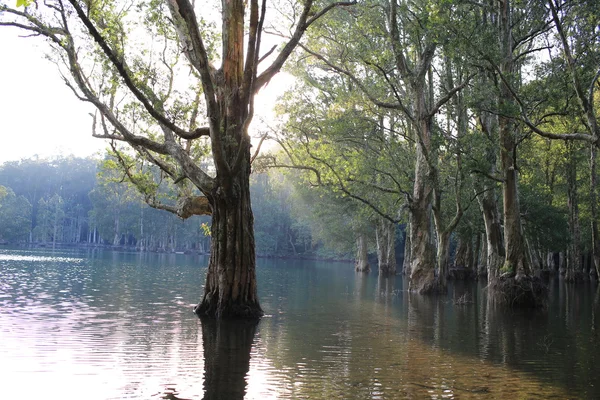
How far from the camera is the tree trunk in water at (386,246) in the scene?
46594 millimetres

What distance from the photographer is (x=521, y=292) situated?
19703 mm

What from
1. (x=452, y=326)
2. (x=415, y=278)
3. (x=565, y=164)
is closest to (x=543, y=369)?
(x=452, y=326)

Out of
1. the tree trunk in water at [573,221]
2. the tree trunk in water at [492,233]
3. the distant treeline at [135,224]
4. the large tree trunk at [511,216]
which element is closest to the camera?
the large tree trunk at [511,216]

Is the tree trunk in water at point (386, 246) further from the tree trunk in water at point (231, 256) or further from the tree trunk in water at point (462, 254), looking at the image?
the tree trunk in water at point (231, 256)

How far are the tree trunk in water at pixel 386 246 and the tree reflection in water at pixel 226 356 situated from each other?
33594 millimetres

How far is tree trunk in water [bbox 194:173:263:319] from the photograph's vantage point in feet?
46.4

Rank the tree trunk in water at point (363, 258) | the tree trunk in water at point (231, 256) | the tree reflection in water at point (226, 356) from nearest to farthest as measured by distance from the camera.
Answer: the tree reflection in water at point (226, 356)
the tree trunk in water at point (231, 256)
the tree trunk in water at point (363, 258)

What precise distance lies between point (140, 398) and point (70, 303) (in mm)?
11420

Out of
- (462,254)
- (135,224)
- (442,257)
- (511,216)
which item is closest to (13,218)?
(135,224)

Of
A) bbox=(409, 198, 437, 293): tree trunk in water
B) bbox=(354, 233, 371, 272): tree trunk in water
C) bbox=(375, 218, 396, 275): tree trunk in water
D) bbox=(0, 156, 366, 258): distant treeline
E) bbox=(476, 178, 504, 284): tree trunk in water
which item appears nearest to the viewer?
bbox=(476, 178, 504, 284): tree trunk in water

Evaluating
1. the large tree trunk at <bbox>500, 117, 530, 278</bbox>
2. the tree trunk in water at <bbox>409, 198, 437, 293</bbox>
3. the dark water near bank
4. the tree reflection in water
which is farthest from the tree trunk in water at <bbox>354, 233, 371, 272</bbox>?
the tree reflection in water

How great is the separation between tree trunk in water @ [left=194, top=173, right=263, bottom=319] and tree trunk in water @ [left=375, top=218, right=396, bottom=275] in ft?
106

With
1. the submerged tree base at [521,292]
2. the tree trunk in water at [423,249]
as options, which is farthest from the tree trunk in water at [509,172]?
the tree trunk in water at [423,249]

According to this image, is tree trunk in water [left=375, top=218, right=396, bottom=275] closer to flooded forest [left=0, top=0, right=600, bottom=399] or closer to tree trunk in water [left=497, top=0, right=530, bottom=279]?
flooded forest [left=0, top=0, right=600, bottom=399]
